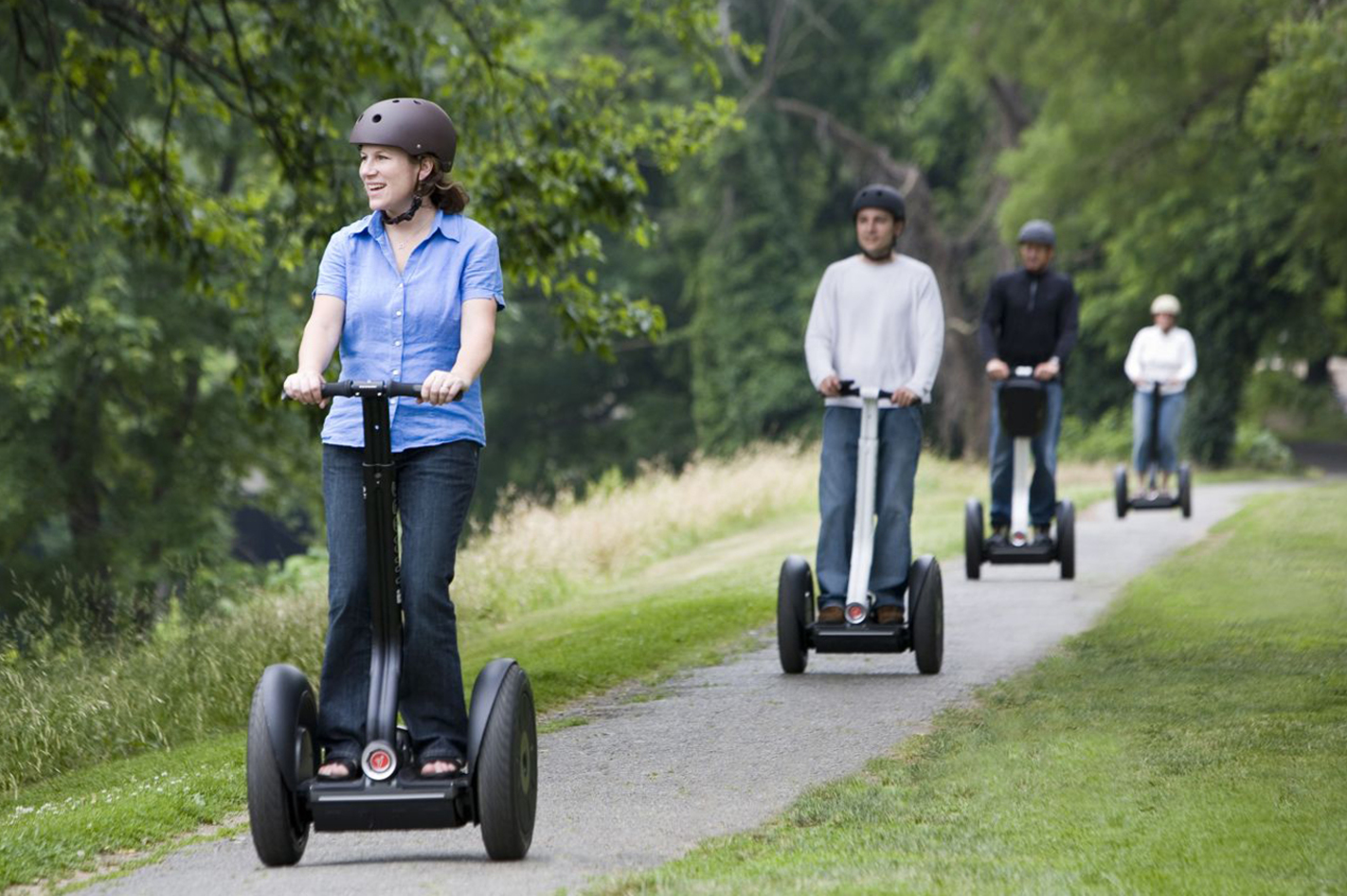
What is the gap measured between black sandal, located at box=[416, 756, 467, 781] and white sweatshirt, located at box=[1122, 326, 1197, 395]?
45.1 ft

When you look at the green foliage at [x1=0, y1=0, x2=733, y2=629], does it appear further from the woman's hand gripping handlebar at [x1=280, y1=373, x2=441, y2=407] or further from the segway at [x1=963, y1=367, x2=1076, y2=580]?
the woman's hand gripping handlebar at [x1=280, y1=373, x2=441, y2=407]

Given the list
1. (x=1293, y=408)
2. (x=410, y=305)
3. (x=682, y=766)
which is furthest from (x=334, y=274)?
(x=1293, y=408)

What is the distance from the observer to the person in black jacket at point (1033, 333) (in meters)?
12.6

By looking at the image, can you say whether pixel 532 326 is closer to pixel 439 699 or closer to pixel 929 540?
pixel 929 540

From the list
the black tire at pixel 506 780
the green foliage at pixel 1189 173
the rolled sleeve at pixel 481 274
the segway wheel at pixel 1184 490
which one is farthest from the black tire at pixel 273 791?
the green foliage at pixel 1189 173

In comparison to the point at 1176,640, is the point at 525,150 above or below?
above

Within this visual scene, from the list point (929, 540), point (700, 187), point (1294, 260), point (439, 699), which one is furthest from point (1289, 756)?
point (700, 187)

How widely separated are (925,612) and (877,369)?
1.16m

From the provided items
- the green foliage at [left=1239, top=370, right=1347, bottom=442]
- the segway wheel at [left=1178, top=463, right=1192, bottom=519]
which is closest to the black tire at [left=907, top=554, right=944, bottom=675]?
the segway wheel at [left=1178, top=463, right=1192, bottom=519]

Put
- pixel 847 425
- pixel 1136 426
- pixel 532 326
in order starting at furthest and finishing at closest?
pixel 532 326 < pixel 1136 426 < pixel 847 425

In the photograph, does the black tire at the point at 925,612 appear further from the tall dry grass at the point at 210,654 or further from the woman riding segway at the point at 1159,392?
the woman riding segway at the point at 1159,392

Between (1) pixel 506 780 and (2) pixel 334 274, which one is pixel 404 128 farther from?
(1) pixel 506 780

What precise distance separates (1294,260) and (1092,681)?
85.8 ft

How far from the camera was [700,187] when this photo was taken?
145 ft
